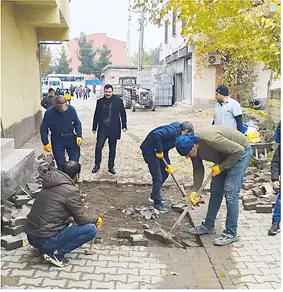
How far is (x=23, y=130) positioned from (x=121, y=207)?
17.8 feet

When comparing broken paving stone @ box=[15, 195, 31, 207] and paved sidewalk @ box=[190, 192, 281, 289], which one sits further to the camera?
broken paving stone @ box=[15, 195, 31, 207]

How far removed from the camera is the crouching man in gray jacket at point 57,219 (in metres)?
3.78

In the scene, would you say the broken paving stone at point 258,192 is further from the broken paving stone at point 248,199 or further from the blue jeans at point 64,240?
the blue jeans at point 64,240

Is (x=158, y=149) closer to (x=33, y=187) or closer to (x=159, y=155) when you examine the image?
(x=159, y=155)

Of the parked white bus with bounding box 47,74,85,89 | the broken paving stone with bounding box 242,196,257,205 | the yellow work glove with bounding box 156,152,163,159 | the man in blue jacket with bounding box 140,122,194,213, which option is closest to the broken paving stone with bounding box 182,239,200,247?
the man in blue jacket with bounding box 140,122,194,213

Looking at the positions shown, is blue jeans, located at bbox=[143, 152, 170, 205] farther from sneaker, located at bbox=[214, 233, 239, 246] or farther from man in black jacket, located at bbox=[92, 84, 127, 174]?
man in black jacket, located at bbox=[92, 84, 127, 174]

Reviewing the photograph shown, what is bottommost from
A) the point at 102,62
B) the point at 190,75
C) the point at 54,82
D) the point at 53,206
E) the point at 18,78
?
the point at 53,206

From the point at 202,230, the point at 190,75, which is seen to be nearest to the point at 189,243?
the point at 202,230

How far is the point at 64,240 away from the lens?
12.8ft

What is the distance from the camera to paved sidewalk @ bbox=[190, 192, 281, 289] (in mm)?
3865

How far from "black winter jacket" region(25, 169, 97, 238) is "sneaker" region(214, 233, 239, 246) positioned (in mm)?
1713

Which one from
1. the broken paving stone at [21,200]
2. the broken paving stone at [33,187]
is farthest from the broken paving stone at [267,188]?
the broken paving stone at [21,200]

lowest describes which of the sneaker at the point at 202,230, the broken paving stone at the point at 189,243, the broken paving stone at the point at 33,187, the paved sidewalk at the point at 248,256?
the broken paving stone at the point at 189,243

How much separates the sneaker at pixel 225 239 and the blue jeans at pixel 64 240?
1.53 m
